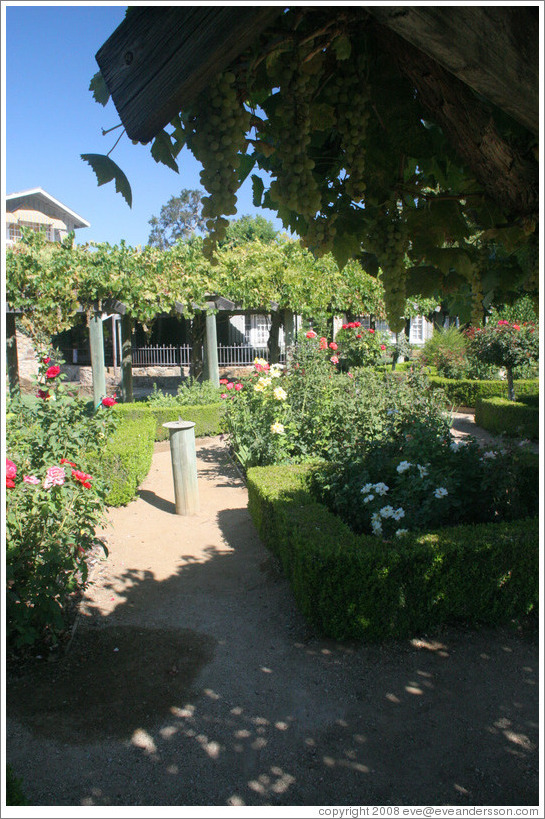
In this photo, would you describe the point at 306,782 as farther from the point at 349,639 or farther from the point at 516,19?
the point at 516,19

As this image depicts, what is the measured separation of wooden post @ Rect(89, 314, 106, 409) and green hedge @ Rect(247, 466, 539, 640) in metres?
8.66

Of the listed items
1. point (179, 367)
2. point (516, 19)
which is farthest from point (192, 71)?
point (179, 367)

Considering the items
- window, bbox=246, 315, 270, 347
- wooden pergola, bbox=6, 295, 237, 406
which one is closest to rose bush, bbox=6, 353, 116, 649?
wooden pergola, bbox=6, 295, 237, 406

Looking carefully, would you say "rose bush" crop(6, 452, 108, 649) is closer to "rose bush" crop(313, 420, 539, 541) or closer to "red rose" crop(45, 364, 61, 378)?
"red rose" crop(45, 364, 61, 378)

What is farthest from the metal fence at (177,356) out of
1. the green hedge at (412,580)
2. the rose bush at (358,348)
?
the green hedge at (412,580)

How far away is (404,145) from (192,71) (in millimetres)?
1003

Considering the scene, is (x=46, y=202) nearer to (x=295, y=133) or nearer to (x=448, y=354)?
(x=448, y=354)

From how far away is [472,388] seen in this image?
49.3 feet

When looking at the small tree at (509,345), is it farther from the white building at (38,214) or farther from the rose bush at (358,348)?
the white building at (38,214)

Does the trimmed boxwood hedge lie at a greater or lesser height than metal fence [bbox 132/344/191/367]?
lesser

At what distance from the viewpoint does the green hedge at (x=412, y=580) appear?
3.92 metres

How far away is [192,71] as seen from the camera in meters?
1.06

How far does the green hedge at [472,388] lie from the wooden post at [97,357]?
26.0ft

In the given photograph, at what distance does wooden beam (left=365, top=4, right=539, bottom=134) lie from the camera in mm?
1005
